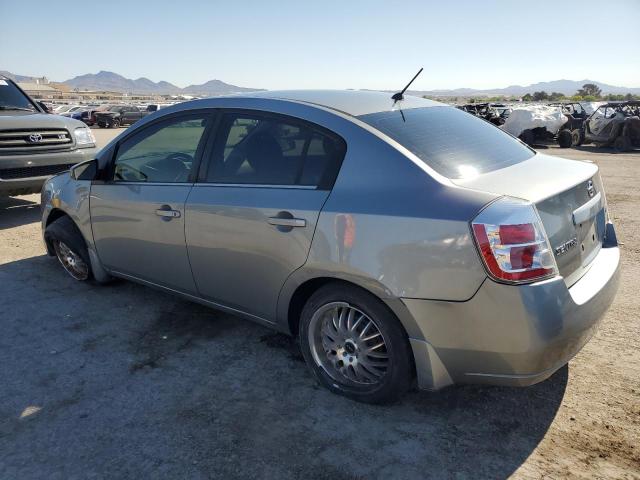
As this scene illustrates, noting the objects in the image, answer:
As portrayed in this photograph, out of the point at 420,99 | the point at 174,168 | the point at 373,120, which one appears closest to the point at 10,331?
the point at 174,168

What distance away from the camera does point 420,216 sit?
2314mm

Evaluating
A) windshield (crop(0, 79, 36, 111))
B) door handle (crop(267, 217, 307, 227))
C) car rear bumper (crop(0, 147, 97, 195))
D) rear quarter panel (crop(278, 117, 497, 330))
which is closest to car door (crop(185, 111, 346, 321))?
door handle (crop(267, 217, 307, 227))

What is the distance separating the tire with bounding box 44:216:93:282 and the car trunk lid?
338 centimetres

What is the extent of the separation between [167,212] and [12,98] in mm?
6117

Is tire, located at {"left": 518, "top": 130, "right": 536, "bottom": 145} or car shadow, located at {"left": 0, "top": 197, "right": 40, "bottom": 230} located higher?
car shadow, located at {"left": 0, "top": 197, "right": 40, "bottom": 230}

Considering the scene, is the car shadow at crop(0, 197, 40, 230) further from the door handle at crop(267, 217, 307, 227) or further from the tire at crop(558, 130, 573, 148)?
the tire at crop(558, 130, 573, 148)

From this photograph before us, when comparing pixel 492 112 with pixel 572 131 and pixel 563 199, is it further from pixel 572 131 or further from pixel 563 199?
pixel 563 199

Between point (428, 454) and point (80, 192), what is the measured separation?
3.38 metres

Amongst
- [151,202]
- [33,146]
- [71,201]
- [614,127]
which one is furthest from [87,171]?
[614,127]

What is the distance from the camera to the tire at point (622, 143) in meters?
16.6

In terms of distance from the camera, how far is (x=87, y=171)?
4.09 metres

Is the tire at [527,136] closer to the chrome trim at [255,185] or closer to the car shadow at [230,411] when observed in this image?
the car shadow at [230,411]

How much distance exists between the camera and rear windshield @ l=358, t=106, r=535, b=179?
2.60 meters

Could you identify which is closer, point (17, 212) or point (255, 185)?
point (255, 185)
